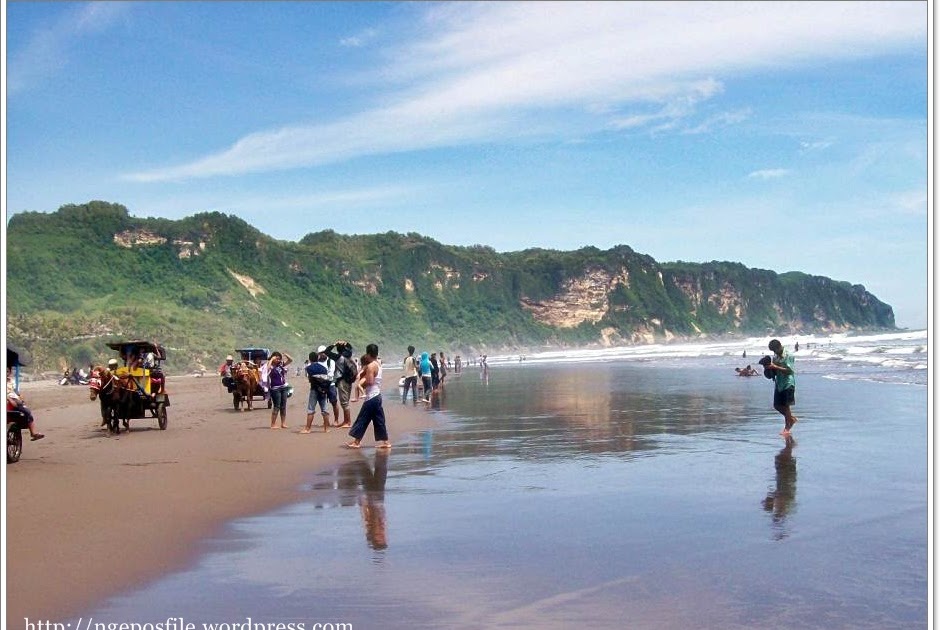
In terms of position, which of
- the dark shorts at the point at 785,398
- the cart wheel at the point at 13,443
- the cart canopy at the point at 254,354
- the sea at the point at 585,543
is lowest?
the sea at the point at 585,543

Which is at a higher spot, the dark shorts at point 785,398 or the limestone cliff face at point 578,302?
the limestone cliff face at point 578,302

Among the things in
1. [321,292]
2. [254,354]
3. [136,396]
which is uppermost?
[321,292]

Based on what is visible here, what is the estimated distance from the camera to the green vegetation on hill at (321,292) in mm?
74000

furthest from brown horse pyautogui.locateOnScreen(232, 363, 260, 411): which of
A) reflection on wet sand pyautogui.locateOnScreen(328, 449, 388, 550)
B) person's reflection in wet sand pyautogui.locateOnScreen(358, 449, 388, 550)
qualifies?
person's reflection in wet sand pyautogui.locateOnScreen(358, 449, 388, 550)

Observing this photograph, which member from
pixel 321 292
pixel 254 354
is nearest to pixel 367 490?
pixel 254 354

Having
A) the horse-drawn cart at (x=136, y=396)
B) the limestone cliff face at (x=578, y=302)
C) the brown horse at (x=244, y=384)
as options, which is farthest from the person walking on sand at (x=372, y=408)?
the limestone cliff face at (x=578, y=302)

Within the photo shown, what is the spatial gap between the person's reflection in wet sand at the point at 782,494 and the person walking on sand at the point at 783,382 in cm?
183

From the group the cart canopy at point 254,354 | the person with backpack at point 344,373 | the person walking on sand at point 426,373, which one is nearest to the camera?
the person with backpack at point 344,373

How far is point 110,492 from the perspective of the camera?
9.10 meters

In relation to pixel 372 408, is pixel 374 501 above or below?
below

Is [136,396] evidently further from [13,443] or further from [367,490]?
[367,490]

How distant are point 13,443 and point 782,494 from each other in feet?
30.5

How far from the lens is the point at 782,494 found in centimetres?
858

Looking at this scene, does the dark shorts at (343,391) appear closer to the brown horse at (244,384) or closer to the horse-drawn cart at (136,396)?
the horse-drawn cart at (136,396)
